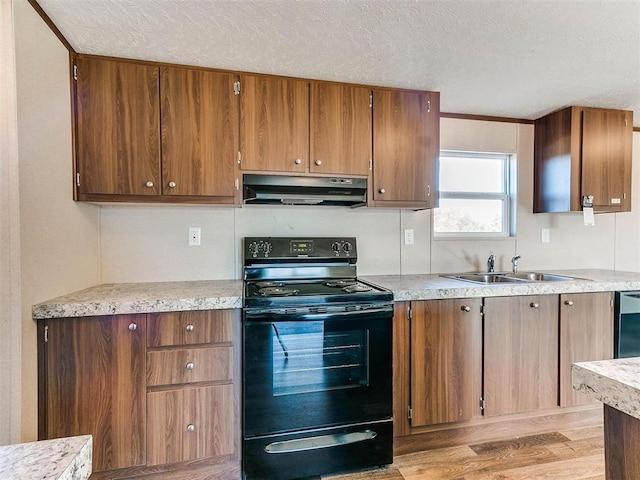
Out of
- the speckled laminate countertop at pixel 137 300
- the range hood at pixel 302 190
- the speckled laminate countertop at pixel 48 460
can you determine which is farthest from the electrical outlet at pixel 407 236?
the speckled laminate countertop at pixel 48 460

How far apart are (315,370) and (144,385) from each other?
0.84 metres

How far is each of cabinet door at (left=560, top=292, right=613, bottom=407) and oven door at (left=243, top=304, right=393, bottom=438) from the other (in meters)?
1.22

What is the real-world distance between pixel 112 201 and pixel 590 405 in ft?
10.8

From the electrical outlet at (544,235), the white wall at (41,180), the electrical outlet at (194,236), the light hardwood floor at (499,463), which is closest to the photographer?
the white wall at (41,180)

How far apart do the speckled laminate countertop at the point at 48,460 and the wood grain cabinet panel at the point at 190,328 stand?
103cm

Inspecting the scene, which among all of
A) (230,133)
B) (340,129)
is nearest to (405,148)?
(340,129)

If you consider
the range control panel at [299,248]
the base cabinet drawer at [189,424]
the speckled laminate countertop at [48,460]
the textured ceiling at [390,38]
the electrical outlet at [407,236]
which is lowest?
the base cabinet drawer at [189,424]

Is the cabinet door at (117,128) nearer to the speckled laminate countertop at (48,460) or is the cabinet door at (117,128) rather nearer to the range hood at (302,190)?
the range hood at (302,190)

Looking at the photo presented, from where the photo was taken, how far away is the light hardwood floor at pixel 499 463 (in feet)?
5.81

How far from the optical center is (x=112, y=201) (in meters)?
1.92

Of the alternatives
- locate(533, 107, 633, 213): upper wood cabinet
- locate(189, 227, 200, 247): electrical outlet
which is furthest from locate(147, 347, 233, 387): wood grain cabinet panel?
locate(533, 107, 633, 213): upper wood cabinet

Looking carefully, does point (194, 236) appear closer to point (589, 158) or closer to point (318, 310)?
point (318, 310)

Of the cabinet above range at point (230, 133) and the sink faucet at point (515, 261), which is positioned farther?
the sink faucet at point (515, 261)

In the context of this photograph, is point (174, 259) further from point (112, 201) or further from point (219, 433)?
point (219, 433)
